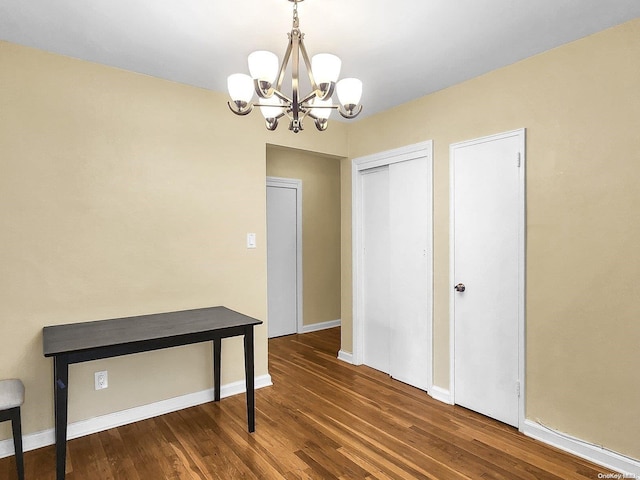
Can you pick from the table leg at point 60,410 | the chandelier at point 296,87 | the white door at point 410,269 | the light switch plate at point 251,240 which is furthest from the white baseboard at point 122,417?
the chandelier at point 296,87

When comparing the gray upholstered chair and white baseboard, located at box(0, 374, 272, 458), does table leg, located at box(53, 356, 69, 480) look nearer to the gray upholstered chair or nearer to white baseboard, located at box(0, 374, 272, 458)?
the gray upholstered chair

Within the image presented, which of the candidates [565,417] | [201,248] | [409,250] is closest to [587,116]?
[409,250]

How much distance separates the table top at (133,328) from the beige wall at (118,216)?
0.38 ft

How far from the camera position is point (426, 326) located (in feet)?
10.7

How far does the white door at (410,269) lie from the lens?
10.7 ft

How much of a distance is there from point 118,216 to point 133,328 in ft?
2.61

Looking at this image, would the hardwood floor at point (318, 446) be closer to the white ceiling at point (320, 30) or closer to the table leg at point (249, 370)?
the table leg at point (249, 370)

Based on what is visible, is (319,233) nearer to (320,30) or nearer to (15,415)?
(320,30)

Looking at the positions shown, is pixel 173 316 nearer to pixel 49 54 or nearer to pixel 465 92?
pixel 49 54

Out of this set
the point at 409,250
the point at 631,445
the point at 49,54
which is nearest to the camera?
the point at 631,445

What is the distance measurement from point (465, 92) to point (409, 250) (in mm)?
1327

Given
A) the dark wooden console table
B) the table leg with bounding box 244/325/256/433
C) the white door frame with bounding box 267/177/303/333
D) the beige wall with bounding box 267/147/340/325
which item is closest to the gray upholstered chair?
the dark wooden console table

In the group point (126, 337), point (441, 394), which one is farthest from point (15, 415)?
point (441, 394)

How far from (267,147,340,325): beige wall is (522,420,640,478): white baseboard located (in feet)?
10.4
